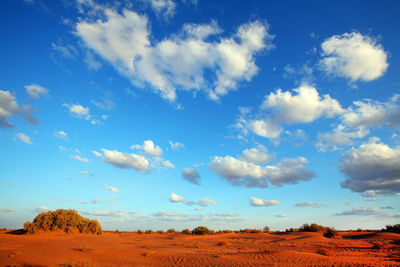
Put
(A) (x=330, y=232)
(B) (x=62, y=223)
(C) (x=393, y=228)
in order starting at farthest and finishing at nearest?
(C) (x=393, y=228)
(A) (x=330, y=232)
(B) (x=62, y=223)

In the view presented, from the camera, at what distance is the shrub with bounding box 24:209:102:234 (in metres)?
23.0

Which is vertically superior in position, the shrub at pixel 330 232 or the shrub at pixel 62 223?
the shrub at pixel 62 223

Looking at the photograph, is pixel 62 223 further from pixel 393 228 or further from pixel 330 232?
pixel 393 228

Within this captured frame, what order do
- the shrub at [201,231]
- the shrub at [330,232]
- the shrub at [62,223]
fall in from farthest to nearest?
the shrub at [201,231] → the shrub at [330,232] → the shrub at [62,223]

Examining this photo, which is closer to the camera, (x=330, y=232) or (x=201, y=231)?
(x=330, y=232)

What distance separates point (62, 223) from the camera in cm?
2400

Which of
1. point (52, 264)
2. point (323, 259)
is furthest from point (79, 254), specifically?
Result: point (323, 259)

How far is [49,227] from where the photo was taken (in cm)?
2322

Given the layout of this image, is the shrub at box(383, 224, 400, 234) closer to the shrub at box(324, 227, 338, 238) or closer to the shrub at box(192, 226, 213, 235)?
the shrub at box(324, 227, 338, 238)

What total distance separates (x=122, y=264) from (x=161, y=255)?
2509 mm

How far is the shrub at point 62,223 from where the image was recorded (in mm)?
22955

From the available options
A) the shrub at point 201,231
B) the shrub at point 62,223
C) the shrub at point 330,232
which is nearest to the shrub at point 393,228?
the shrub at point 330,232

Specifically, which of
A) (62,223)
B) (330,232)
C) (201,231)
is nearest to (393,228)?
(330,232)

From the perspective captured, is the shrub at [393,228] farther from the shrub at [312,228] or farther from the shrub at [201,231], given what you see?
the shrub at [201,231]
